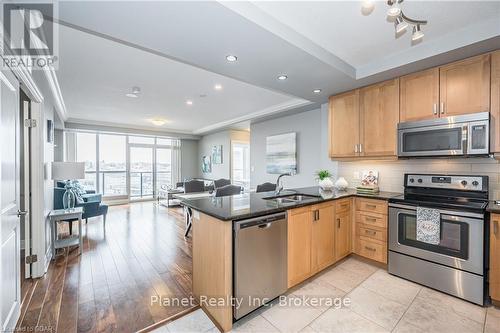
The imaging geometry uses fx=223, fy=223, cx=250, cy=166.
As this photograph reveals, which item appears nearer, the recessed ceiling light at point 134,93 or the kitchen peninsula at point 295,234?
the kitchen peninsula at point 295,234

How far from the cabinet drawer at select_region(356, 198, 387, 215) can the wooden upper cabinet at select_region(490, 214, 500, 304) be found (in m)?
0.91

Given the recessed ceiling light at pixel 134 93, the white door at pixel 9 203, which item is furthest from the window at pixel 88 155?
the white door at pixel 9 203

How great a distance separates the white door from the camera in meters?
1.59

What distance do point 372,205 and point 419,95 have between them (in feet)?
4.72

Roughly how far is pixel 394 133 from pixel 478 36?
45.2 inches

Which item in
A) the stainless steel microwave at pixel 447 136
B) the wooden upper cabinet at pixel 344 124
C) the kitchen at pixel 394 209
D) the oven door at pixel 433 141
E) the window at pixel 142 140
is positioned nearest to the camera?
the kitchen at pixel 394 209

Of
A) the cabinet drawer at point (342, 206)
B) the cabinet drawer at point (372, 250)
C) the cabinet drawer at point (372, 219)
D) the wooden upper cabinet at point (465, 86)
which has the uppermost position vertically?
the wooden upper cabinet at point (465, 86)

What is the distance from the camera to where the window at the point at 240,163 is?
7.45m

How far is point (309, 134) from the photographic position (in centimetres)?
467

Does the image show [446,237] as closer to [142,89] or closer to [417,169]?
[417,169]

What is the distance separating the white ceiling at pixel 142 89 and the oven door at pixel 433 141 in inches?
79.3

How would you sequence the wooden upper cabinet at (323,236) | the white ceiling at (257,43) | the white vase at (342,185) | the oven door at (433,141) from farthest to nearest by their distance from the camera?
1. the white vase at (342,185)
2. the wooden upper cabinet at (323,236)
3. the oven door at (433,141)
4. the white ceiling at (257,43)

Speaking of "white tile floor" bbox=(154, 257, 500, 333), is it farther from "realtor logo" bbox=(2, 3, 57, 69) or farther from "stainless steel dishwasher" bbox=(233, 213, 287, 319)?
"realtor logo" bbox=(2, 3, 57, 69)

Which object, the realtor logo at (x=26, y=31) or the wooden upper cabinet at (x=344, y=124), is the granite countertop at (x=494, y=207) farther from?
the realtor logo at (x=26, y=31)
